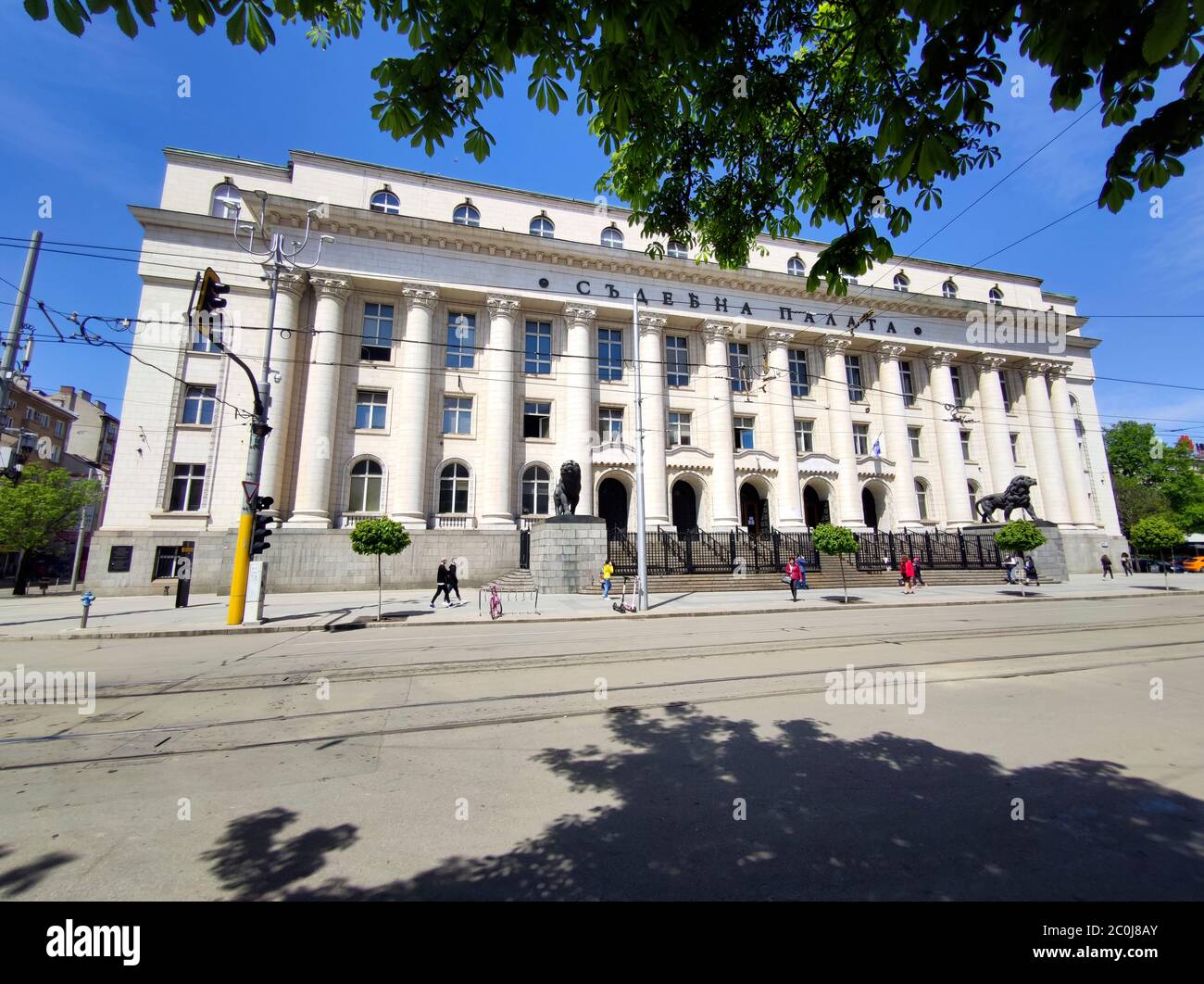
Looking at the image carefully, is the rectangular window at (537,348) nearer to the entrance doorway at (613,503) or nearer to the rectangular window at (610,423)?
the rectangular window at (610,423)

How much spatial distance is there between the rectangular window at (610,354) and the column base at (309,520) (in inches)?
645

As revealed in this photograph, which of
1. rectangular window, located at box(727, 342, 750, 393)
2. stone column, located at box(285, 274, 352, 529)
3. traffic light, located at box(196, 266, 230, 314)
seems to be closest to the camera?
traffic light, located at box(196, 266, 230, 314)

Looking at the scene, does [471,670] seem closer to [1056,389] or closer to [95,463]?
[1056,389]

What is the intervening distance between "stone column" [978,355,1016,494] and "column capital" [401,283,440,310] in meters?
37.8

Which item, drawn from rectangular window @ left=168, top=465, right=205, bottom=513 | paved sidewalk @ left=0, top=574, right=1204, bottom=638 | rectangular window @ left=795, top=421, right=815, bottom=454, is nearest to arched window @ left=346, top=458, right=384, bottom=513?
paved sidewalk @ left=0, top=574, right=1204, bottom=638

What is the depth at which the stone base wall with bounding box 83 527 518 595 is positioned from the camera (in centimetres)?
2106

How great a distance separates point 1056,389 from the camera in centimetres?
3712

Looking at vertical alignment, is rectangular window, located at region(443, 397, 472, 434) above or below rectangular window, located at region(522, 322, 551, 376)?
below

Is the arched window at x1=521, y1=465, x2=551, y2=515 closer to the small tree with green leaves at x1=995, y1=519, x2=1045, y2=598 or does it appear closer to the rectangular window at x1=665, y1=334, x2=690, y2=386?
the rectangular window at x1=665, y1=334, x2=690, y2=386

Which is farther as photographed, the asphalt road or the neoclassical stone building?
the neoclassical stone building

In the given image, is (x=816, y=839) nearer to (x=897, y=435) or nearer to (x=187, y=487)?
(x=187, y=487)
